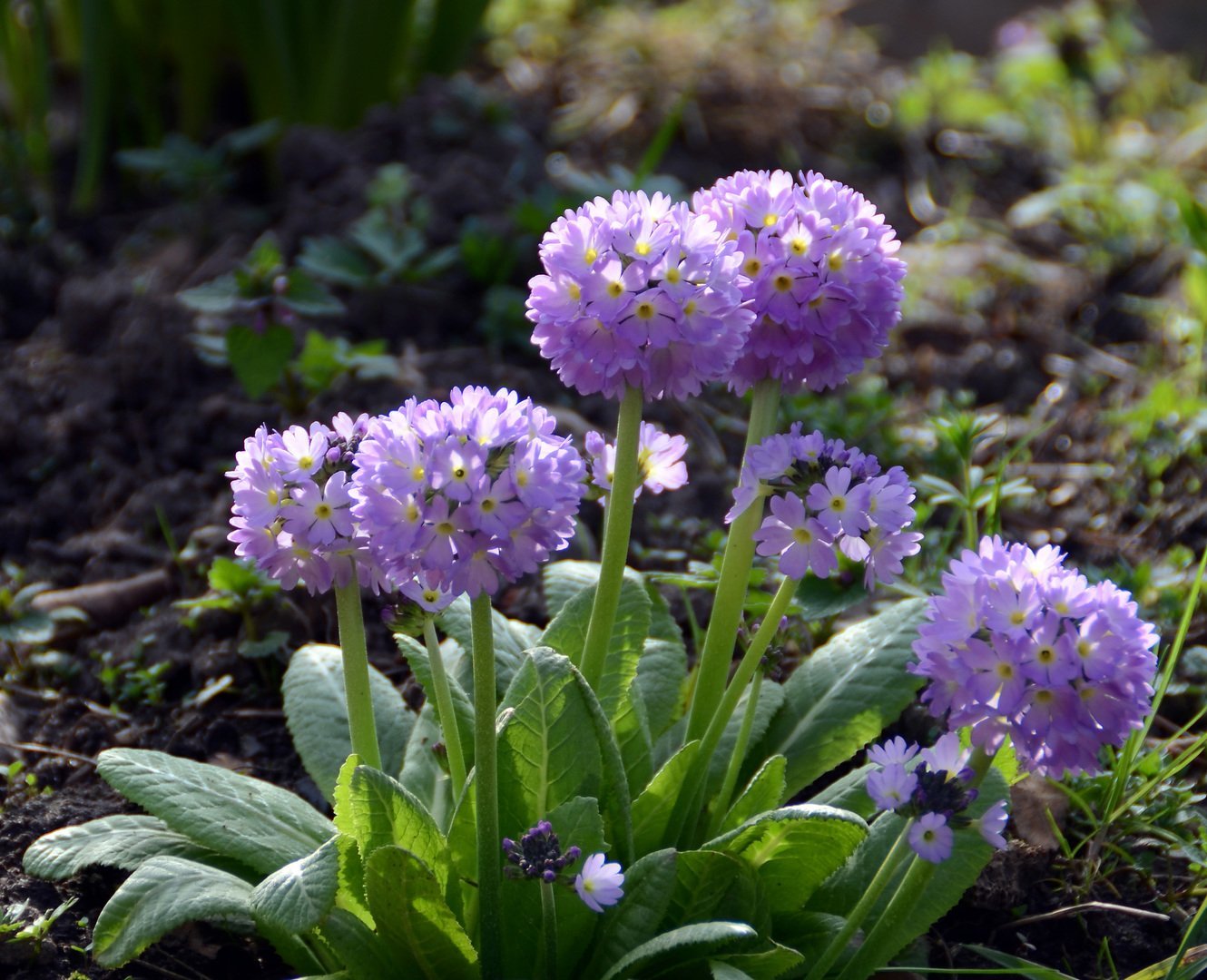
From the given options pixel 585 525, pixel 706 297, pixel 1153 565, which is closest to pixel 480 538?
pixel 706 297

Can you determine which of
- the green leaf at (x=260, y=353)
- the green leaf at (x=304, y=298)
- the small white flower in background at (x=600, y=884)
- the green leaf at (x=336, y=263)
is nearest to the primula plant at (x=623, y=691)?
the small white flower in background at (x=600, y=884)

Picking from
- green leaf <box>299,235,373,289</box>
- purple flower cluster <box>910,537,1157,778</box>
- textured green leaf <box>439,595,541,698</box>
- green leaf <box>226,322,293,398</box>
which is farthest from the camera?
green leaf <box>299,235,373,289</box>

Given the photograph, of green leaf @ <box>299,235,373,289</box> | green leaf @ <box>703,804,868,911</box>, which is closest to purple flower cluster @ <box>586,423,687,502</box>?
green leaf @ <box>703,804,868,911</box>

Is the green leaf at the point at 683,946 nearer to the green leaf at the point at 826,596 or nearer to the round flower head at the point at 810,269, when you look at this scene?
the green leaf at the point at 826,596

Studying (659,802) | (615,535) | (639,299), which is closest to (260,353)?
(615,535)

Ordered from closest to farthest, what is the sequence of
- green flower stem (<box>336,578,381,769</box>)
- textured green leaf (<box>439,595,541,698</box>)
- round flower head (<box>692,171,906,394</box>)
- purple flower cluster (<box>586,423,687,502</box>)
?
1. round flower head (<box>692,171,906,394</box>)
2. green flower stem (<box>336,578,381,769</box>)
3. purple flower cluster (<box>586,423,687,502</box>)
4. textured green leaf (<box>439,595,541,698</box>)

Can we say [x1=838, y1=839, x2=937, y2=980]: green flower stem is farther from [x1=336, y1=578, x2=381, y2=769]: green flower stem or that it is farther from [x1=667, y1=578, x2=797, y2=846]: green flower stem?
[x1=336, y1=578, x2=381, y2=769]: green flower stem

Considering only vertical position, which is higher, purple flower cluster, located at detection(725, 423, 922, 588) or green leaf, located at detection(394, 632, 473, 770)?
purple flower cluster, located at detection(725, 423, 922, 588)

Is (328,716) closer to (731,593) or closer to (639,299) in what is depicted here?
(731,593)

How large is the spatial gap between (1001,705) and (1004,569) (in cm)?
17

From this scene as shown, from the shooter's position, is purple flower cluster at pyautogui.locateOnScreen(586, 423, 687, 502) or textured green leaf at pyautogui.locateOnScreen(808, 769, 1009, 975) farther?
purple flower cluster at pyautogui.locateOnScreen(586, 423, 687, 502)

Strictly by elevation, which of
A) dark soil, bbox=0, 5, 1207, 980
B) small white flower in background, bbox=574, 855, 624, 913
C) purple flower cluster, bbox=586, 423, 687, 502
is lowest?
dark soil, bbox=0, 5, 1207, 980

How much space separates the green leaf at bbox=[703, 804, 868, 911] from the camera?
5.93 ft

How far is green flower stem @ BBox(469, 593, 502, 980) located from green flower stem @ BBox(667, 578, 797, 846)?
0.29 metres
